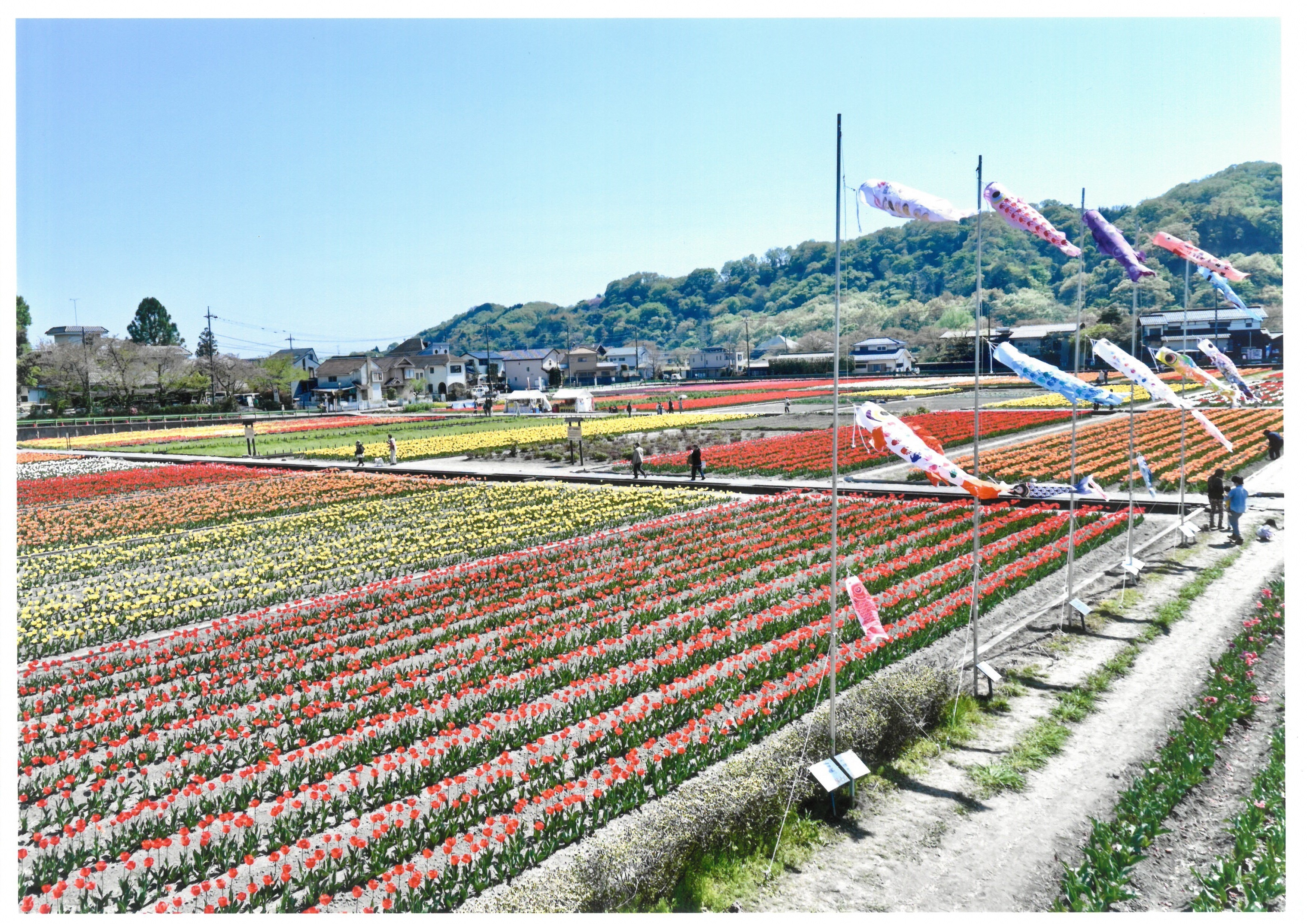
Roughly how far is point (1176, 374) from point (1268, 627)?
73.1m

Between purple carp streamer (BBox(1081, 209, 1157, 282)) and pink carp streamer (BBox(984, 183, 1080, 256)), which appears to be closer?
pink carp streamer (BBox(984, 183, 1080, 256))

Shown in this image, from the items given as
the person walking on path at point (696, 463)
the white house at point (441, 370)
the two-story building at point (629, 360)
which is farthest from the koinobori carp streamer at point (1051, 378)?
the two-story building at point (629, 360)

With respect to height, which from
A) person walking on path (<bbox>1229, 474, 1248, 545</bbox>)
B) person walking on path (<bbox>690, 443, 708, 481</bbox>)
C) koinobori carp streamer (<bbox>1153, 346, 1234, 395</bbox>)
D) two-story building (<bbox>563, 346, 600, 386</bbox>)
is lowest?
person walking on path (<bbox>1229, 474, 1248, 545</bbox>)

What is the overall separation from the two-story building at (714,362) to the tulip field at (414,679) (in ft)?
423

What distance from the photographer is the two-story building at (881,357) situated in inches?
4692

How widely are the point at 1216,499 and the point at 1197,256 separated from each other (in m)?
8.10

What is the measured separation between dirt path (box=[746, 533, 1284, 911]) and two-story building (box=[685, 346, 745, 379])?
137 meters

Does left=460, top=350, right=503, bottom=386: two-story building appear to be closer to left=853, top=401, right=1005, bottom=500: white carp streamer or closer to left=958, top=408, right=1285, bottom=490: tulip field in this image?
left=958, top=408, right=1285, bottom=490: tulip field

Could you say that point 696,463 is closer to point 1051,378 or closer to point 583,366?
point 1051,378

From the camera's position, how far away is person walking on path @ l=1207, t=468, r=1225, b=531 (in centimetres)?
1967

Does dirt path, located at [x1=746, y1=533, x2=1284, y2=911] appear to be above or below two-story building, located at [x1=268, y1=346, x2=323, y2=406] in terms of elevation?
below

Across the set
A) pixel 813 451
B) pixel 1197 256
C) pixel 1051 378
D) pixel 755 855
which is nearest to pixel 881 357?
pixel 813 451

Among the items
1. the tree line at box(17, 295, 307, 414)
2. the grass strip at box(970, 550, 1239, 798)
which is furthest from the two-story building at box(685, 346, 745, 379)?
the grass strip at box(970, 550, 1239, 798)

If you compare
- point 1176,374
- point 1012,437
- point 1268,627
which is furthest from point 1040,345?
point 1268,627
